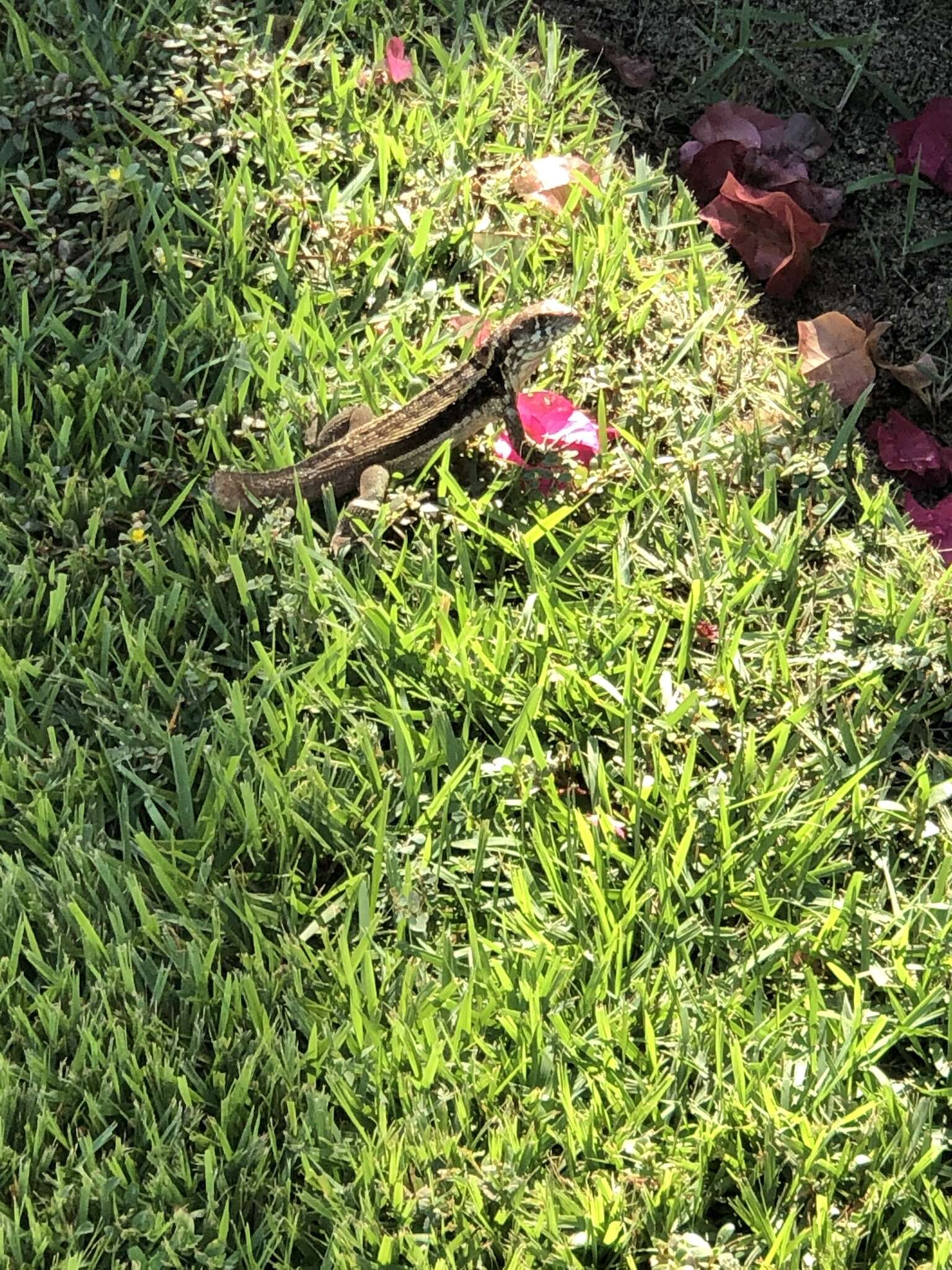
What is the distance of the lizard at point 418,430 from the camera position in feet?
10.7

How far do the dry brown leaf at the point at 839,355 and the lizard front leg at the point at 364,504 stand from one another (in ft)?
4.08

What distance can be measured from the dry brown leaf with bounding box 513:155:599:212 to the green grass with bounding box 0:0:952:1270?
3.0 inches

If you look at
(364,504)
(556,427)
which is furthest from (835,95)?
(364,504)

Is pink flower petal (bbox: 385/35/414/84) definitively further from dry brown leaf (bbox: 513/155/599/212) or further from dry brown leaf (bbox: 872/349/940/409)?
dry brown leaf (bbox: 872/349/940/409)

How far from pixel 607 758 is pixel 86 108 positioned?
2558mm

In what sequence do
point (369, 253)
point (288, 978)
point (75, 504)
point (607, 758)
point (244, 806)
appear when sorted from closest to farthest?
point (288, 978), point (244, 806), point (607, 758), point (75, 504), point (369, 253)

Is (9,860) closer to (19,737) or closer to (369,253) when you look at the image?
(19,737)

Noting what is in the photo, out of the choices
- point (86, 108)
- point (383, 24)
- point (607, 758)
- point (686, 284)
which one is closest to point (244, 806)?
point (607, 758)

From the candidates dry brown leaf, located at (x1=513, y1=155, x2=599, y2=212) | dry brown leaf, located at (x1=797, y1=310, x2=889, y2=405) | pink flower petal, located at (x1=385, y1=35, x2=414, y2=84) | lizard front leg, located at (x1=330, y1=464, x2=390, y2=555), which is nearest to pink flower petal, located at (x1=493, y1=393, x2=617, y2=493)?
lizard front leg, located at (x1=330, y1=464, x2=390, y2=555)

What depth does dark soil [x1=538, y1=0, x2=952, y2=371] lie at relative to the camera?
3.99 metres

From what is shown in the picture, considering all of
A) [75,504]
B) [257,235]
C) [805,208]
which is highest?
[805,208]

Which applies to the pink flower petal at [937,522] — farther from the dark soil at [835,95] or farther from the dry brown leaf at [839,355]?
the dark soil at [835,95]

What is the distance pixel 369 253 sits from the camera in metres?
3.78

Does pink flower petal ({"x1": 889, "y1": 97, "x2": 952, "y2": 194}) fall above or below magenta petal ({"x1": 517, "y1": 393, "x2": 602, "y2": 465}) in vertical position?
above
